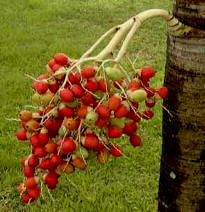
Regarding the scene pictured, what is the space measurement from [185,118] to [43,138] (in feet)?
2.11

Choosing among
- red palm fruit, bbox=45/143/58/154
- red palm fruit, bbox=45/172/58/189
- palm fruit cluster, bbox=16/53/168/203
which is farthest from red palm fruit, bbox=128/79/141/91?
red palm fruit, bbox=45/172/58/189

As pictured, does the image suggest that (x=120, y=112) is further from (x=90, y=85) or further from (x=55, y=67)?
(x=55, y=67)

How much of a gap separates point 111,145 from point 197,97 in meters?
0.43

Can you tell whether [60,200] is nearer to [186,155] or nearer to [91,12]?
[186,155]

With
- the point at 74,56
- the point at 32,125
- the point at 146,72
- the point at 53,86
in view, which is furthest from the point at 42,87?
the point at 74,56

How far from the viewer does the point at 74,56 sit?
853 cm

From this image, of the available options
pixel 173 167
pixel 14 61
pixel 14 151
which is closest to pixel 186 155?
pixel 173 167

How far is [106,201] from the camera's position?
15.3 ft

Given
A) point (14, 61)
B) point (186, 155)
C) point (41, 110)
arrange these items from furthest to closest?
point (14, 61)
point (186, 155)
point (41, 110)

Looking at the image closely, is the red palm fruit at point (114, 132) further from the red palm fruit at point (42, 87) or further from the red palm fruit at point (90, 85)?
the red palm fruit at point (42, 87)

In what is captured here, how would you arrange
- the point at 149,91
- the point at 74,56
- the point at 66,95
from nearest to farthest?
1. the point at 66,95
2. the point at 149,91
3. the point at 74,56

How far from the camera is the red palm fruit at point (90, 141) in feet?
6.15

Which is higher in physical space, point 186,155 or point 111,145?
point 111,145

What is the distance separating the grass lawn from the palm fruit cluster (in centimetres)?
36
